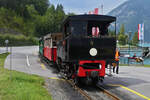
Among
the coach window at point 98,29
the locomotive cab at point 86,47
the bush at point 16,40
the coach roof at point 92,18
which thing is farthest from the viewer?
the bush at point 16,40

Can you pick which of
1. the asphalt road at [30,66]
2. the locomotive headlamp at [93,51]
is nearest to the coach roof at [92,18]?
the locomotive headlamp at [93,51]

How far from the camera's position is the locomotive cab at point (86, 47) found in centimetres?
898

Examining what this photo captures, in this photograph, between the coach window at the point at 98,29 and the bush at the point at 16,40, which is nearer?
the coach window at the point at 98,29

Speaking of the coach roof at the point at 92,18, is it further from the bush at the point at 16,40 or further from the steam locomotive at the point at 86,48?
the bush at the point at 16,40

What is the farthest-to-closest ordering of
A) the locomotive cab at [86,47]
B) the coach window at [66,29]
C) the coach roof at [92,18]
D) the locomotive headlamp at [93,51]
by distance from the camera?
the coach window at [66,29] < the coach roof at [92,18] < the locomotive headlamp at [93,51] < the locomotive cab at [86,47]

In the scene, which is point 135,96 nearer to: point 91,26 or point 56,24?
point 91,26

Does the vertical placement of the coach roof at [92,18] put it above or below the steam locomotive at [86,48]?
above

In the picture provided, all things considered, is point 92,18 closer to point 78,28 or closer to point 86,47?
point 78,28

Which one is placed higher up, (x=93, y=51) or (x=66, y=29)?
(x=66, y=29)

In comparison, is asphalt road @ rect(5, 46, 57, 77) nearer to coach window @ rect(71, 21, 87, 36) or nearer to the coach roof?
coach window @ rect(71, 21, 87, 36)

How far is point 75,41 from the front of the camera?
888 centimetres

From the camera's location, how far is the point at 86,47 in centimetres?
907

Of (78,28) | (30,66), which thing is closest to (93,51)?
(78,28)

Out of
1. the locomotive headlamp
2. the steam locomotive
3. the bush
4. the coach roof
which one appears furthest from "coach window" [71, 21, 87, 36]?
the bush
